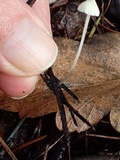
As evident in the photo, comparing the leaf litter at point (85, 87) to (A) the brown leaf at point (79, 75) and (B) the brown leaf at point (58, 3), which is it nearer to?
(A) the brown leaf at point (79, 75)

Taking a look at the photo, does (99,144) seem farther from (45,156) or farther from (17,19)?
(17,19)

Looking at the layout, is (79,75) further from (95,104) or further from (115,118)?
Answer: (115,118)

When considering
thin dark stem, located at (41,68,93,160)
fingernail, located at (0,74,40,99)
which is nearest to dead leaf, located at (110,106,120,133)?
thin dark stem, located at (41,68,93,160)

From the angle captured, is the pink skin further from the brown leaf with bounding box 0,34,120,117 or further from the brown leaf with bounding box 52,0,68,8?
the brown leaf with bounding box 52,0,68,8

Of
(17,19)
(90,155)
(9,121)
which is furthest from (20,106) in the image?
(17,19)

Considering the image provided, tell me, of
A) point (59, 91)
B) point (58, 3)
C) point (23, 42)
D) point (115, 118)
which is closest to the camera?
point (23, 42)

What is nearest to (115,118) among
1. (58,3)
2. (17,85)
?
(17,85)

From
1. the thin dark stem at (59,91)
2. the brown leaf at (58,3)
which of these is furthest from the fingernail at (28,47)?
the brown leaf at (58,3)
